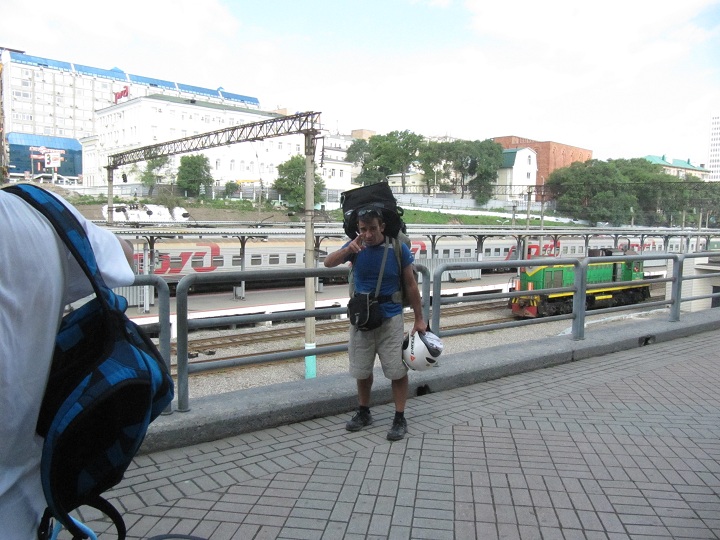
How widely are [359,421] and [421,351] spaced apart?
73cm

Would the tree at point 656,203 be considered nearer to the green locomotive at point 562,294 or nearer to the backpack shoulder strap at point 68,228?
the green locomotive at point 562,294

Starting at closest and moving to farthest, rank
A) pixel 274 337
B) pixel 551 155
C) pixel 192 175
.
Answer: pixel 274 337
pixel 192 175
pixel 551 155

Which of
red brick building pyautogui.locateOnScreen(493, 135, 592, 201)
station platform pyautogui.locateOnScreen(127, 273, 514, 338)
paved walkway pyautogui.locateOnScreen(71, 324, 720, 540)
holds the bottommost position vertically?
station platform pyautogui.locateOnScreen(127, 273, 514, 338)

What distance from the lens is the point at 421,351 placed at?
436 centimetres

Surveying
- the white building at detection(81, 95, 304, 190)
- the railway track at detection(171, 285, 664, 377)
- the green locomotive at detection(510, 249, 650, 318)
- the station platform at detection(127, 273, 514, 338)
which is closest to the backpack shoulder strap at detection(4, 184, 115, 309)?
the railway track at detection(171, 285, 664, 377)

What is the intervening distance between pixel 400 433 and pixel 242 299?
20550mm

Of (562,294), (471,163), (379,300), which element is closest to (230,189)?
(471,163)

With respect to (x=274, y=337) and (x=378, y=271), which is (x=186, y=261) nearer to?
(x=274, y=337)

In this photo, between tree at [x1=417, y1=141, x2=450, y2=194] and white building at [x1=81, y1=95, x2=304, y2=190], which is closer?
tree at [x1=417, y1=141, x2=450, y2=194]

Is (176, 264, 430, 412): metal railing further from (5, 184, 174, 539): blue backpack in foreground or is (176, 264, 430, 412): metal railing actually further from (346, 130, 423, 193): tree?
(346, 130, 423, 193): tree

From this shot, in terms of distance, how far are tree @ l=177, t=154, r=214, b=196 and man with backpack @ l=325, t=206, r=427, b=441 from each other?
235 ft

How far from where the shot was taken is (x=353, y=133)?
147500 mm

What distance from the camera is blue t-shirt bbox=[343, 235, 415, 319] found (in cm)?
430

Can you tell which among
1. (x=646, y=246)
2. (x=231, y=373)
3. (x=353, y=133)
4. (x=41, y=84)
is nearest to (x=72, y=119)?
(x=41, y=84)
